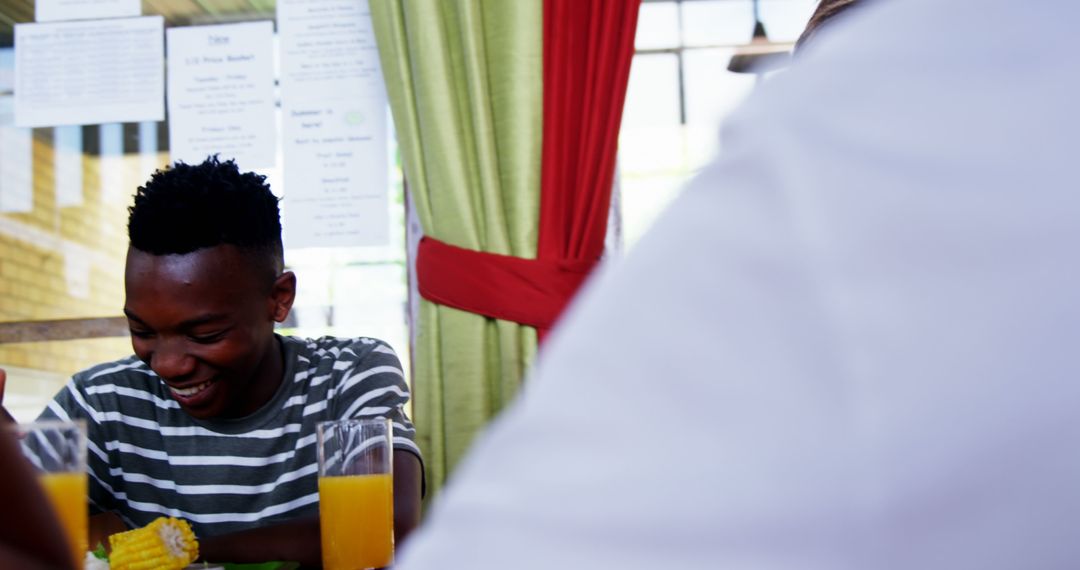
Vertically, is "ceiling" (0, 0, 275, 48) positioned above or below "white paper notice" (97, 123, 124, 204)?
above

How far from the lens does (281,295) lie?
197 cm

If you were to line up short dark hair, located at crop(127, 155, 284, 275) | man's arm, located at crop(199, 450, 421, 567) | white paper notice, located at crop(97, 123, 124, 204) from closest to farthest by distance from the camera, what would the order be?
man's arm, located at crop(199, 450, 421, 567)
short dark hair, located at crop(127, 155, 284, 275)
white paper notice, located at crop(97, 123, 124, 204)

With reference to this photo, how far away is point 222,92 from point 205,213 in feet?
2.83

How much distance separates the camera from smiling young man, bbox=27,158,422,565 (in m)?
1.76

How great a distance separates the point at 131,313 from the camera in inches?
69.3

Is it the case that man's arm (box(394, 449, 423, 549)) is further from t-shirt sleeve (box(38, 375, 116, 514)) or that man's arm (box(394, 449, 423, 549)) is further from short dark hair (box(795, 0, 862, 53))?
short dark hair (box(795, 0, 862, 53))

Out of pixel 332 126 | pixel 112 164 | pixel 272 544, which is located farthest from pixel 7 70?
pixel 272 544

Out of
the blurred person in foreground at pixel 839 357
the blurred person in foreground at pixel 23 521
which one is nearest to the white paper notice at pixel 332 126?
the blurred person in foreground at pixel 23 521

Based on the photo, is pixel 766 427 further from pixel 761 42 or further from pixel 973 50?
pixel 761 42

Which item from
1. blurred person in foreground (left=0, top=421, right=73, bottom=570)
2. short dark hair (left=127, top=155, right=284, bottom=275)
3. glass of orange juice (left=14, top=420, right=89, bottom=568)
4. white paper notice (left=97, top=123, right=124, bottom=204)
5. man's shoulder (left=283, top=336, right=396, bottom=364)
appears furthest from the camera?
white paper notice (left=97, top=123, right=124, bottom=204)

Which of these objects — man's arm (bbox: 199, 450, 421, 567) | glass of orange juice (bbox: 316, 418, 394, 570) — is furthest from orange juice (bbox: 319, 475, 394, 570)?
man's arm (bbox: 199, 450, 421, 567)

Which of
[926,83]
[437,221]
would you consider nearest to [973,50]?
[926,83]

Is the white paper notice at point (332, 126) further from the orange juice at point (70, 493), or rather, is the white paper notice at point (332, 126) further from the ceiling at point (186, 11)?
the orange juice at point (70, 493)

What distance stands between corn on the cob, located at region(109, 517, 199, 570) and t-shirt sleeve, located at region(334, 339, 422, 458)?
0.51 m
